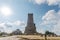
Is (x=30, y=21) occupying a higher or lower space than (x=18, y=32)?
higher

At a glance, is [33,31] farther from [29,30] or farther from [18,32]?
[18,32]

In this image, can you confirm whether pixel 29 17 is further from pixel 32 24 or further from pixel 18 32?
pixel 18 32

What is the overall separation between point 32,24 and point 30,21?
71 centimetres

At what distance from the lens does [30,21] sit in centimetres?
3209

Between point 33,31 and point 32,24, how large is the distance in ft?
4.68

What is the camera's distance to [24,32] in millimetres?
31328

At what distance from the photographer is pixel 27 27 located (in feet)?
105

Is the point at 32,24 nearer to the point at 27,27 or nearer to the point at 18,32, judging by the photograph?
the point at 27,27

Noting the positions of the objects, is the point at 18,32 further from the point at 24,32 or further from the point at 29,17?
the point at 29,17

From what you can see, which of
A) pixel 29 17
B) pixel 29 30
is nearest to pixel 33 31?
pixel 29 30

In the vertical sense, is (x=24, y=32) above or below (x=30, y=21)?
below

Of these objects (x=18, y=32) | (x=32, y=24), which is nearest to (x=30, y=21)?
(x=32, y=24)

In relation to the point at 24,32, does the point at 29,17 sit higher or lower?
higher

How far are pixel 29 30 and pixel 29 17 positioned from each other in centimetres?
248
